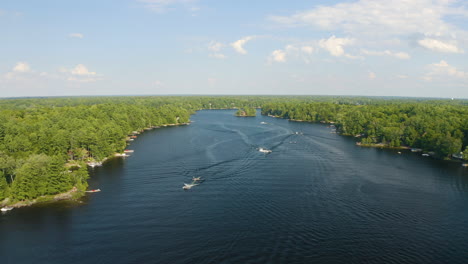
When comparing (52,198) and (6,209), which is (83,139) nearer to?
(52,198)

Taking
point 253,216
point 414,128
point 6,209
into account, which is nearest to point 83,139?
point 6,209

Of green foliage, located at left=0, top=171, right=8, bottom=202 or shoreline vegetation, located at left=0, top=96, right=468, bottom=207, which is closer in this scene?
green foliage, located at left=0, top=171, right=8, bottom=202

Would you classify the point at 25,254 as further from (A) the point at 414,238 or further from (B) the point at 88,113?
(B) the point at 88,113

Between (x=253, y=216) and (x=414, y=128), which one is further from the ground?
(x=414, y=128)

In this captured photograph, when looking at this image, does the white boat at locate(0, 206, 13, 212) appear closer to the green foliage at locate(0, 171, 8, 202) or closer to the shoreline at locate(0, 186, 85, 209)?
the shoreline at locate(0, 186, 85, 209)

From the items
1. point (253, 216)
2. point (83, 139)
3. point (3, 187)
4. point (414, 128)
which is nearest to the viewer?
point (253, 216)

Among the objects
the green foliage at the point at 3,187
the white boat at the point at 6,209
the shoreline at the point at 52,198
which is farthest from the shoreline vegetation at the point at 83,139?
the white boat at the point at 6,209

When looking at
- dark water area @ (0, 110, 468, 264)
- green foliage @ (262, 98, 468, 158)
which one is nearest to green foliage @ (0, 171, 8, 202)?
dark water area @ (0, 110, 468, 264)

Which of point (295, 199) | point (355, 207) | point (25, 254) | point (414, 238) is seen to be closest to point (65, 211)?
point (25, 254)
